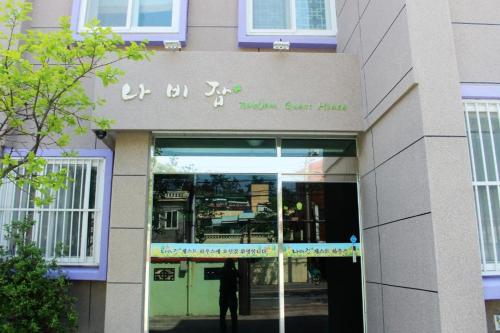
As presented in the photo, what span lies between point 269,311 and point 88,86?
488 centimetres

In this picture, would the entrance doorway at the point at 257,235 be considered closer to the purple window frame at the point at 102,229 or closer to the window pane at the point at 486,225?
the purple window frame at the point at 102,229

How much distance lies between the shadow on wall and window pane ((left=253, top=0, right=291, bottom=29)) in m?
5.04

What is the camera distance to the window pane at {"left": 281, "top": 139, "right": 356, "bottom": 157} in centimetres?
698

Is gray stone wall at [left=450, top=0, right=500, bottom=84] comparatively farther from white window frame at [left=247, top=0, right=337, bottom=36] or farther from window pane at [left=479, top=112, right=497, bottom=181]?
white window frame at [left=247, top=0, right=337, bottom=36]

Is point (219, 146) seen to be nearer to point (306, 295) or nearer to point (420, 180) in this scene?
point (306, 295)

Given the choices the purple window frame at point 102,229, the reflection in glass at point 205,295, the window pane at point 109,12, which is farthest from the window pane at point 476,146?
the window pane at point 109,12

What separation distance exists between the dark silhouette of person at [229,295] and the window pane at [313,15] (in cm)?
453

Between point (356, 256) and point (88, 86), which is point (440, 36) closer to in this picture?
point (356, 256)

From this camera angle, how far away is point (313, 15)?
795 cm

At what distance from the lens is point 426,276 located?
4.50 meters

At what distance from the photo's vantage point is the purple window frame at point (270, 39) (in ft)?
24.8

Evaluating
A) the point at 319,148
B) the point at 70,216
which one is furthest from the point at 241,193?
the point at 70,216

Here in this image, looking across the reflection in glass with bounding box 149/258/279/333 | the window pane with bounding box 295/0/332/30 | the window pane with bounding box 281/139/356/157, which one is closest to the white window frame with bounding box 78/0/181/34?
the window pane with bounding box 295/0/332/30

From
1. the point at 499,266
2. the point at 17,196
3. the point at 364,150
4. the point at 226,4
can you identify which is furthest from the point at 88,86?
the point at 499,266
